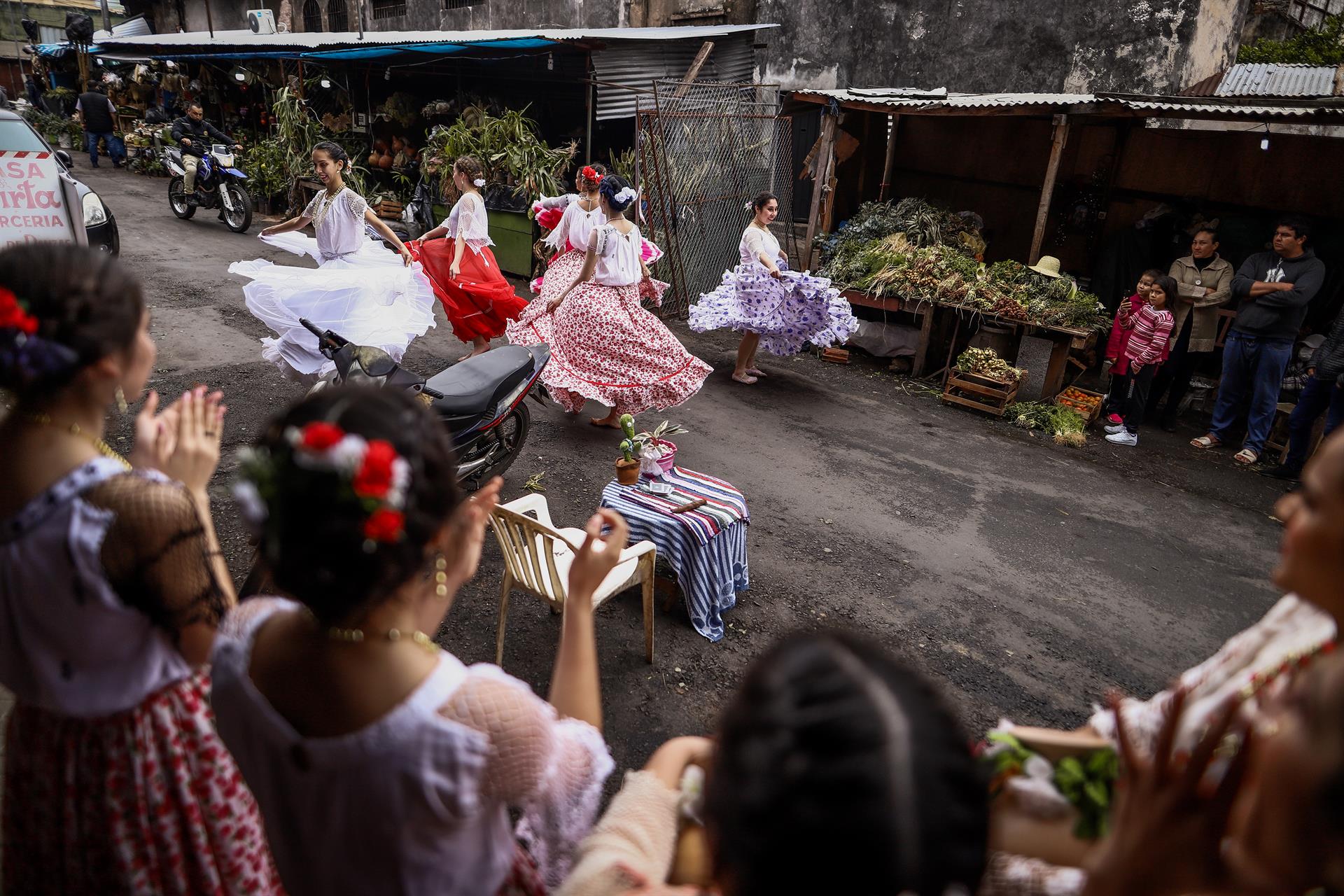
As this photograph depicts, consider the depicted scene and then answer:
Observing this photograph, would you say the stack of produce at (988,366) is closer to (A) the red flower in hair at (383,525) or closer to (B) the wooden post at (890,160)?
(B) the wooden post at (890,160)

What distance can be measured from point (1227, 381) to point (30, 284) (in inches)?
310

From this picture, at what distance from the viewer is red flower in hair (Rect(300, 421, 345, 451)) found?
1101mm

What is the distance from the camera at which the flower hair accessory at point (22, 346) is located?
1.44m

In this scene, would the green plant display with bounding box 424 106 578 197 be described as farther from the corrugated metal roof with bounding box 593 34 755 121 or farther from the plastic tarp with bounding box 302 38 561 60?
the corrugated metal roof with bounding box 593 34 755 121

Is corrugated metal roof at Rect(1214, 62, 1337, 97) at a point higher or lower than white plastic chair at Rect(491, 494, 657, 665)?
higher

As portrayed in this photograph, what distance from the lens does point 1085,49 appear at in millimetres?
8594

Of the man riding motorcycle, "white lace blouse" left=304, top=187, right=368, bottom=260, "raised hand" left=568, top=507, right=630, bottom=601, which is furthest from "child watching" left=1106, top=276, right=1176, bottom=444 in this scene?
the man riding motorcycle

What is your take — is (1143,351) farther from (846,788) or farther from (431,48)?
(431,48)

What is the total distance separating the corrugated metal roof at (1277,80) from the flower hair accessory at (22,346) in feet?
31.2

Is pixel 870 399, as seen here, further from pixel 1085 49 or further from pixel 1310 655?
pixel 1310 655

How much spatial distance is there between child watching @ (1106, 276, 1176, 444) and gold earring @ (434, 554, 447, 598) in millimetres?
6953

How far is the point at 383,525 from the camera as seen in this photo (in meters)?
1.11

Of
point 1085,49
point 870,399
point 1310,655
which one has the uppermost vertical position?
point 1085,49

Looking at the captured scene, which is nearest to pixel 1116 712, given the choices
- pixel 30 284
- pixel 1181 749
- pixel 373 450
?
pixel 1181 749
